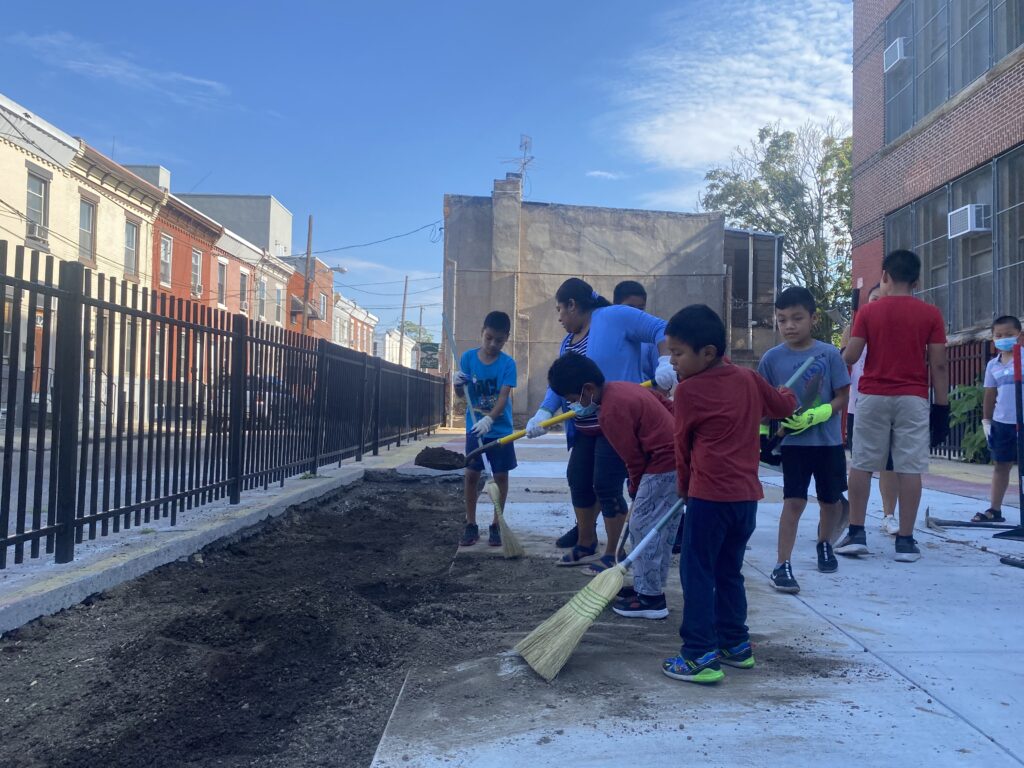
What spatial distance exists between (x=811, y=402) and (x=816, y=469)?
0.39m

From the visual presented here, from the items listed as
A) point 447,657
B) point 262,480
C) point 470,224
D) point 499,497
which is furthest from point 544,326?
point 447,657

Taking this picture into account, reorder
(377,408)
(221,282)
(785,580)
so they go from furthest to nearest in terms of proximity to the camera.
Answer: (221,282), (377,408), (785,580)

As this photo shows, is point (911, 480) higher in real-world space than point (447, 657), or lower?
higher

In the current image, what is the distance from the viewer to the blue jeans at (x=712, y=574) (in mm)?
3150

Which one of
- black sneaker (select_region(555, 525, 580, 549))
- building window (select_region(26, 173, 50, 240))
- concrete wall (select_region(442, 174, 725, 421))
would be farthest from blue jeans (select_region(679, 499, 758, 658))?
concrete wall (select_region(442, 174, 725, 421))

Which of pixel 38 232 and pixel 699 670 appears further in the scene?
pixel 38 232

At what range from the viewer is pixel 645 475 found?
162 inches

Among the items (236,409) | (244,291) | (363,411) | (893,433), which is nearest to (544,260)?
(244,291)

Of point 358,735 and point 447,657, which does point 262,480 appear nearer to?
point 447,657

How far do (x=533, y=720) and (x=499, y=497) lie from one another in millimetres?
2875

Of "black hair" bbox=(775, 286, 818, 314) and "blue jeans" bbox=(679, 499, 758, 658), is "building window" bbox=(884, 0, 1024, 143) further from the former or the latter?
"blue jeans" bbox=(679, 499, 758, 658)

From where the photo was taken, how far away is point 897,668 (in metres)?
3.25

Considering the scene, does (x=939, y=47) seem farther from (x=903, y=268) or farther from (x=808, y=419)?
(x=808, y=419)

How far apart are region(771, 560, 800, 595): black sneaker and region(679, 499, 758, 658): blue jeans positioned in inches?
47.9
